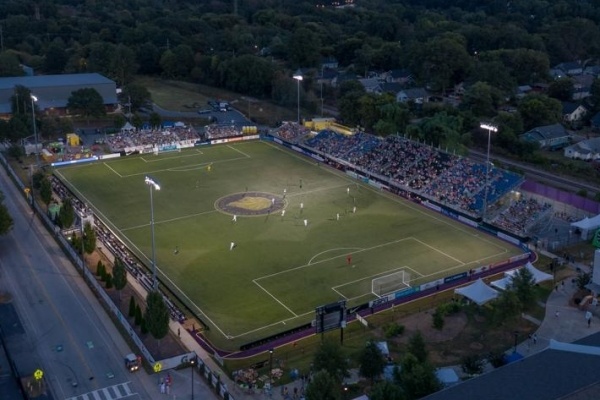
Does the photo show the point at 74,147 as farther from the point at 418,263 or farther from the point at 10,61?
the point at 418,263

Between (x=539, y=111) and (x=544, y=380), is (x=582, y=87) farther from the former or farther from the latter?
(x=544, y=380)

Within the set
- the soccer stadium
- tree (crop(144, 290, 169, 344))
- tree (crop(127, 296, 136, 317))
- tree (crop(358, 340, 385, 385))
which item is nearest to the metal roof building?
the soccer stadium

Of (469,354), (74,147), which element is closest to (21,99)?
(74,147)

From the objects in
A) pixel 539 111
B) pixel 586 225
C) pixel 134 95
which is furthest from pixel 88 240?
pixel 539 111

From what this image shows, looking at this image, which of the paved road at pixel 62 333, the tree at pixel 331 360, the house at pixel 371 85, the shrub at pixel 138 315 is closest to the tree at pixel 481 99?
the house at pixel 371 85

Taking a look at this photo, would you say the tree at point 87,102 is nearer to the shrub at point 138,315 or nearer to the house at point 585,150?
the shrub at point 138,315

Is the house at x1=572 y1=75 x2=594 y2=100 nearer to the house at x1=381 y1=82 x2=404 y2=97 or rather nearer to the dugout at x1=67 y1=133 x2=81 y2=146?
the house at x1=381 y1=82 x2=404 y2=97
